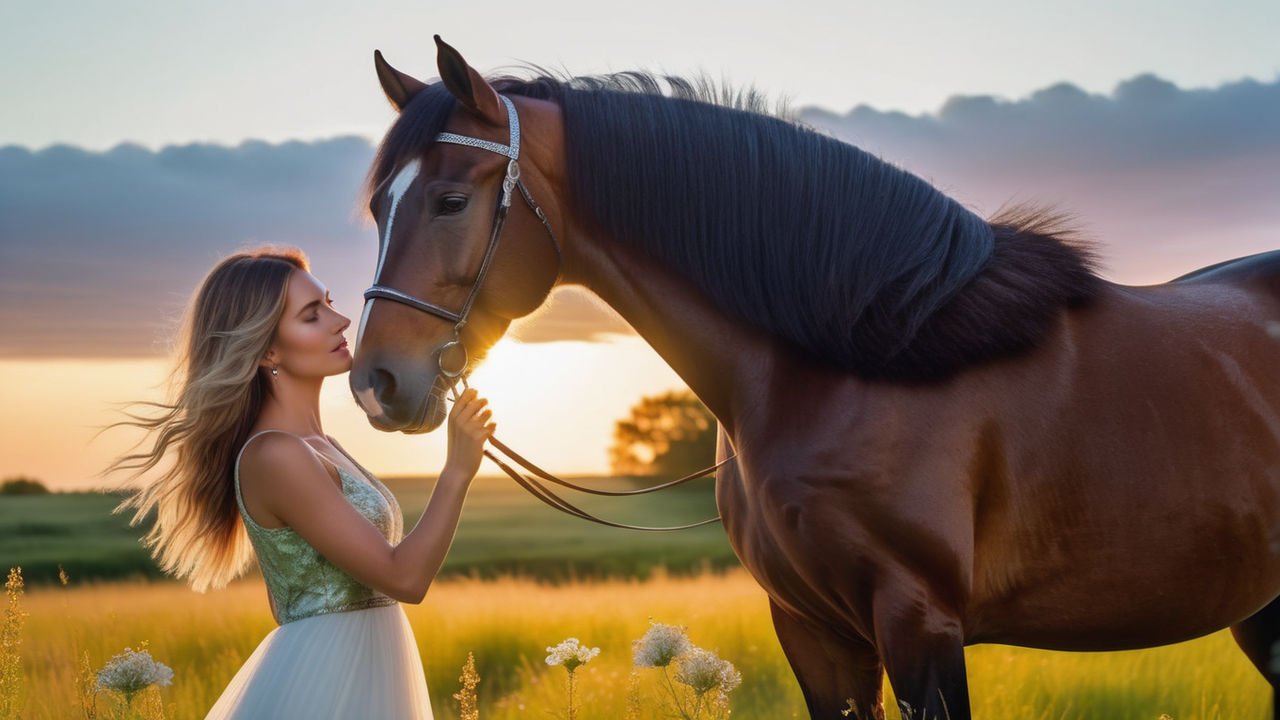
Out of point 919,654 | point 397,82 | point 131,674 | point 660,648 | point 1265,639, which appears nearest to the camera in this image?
point 919,654

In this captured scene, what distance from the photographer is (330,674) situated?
3010 mm

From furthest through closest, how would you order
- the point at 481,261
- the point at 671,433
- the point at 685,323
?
the point at 671,433 < the point at 685,323 < the point at 481,261

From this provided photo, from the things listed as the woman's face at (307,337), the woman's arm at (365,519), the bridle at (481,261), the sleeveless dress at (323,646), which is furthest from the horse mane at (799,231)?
the sleeveless dress at (323,646)

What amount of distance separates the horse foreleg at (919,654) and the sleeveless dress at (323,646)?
4.99ft

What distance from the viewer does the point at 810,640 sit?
3531 mm

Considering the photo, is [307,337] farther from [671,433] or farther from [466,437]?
[671,433]

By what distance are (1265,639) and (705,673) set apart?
2720mm

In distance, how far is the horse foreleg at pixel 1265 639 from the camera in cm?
443

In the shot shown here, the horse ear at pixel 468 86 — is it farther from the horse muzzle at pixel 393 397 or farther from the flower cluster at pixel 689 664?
the flower cluster at pixel 689 664

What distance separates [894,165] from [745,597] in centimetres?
530

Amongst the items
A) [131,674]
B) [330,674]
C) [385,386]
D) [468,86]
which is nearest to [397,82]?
[468,86]

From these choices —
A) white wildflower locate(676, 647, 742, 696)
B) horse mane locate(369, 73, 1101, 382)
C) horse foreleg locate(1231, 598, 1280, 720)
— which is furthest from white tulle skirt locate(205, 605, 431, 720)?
horse foreleg locate(1231, 598, 1280, 720)

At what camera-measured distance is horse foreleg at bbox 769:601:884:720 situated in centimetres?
349

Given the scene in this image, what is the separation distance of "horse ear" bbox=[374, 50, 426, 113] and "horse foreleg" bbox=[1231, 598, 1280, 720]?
4189mm
